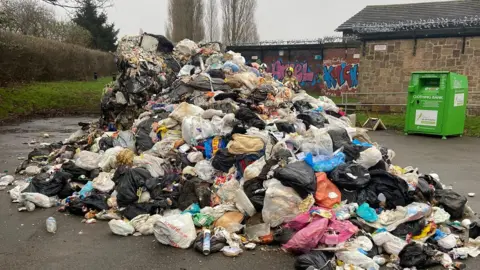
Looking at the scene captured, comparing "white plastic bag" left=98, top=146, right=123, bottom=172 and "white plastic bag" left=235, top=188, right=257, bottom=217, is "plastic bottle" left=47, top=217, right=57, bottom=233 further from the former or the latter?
"white plastic bag" left=235, top=188, right=257, bottom=217

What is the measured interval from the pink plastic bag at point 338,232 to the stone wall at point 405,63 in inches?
439

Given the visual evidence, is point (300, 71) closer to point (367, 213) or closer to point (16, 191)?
point (16, 191)

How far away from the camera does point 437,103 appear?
32.9 ft

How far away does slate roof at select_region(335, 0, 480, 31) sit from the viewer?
69.2ft

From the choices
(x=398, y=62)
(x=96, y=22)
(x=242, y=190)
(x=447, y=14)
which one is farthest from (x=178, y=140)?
(x=96, y=22)

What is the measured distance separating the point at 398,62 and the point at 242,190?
39.9ft

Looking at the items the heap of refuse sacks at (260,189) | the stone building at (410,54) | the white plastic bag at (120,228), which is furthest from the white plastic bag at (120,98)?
the stone building at (410,54)

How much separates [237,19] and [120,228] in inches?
1270

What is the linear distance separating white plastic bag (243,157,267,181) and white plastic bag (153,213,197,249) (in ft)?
3.42

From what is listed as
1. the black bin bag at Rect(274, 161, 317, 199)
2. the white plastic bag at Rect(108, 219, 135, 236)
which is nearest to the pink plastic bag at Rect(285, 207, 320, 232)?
the black bin bag at Rect(274, 161, 317, 199)

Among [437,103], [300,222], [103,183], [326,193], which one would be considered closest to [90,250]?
[103,183]

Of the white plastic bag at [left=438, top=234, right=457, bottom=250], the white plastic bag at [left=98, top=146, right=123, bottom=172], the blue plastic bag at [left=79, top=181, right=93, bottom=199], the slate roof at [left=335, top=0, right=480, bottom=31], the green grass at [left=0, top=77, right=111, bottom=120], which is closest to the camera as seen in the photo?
the white plastic bag at [left=438, top=234, right=457, bottom=250]

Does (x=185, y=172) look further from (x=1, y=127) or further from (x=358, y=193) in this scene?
(x=1, y=127)

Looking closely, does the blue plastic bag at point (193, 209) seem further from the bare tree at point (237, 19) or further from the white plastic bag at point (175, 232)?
the bare tree at point (237, 19)
